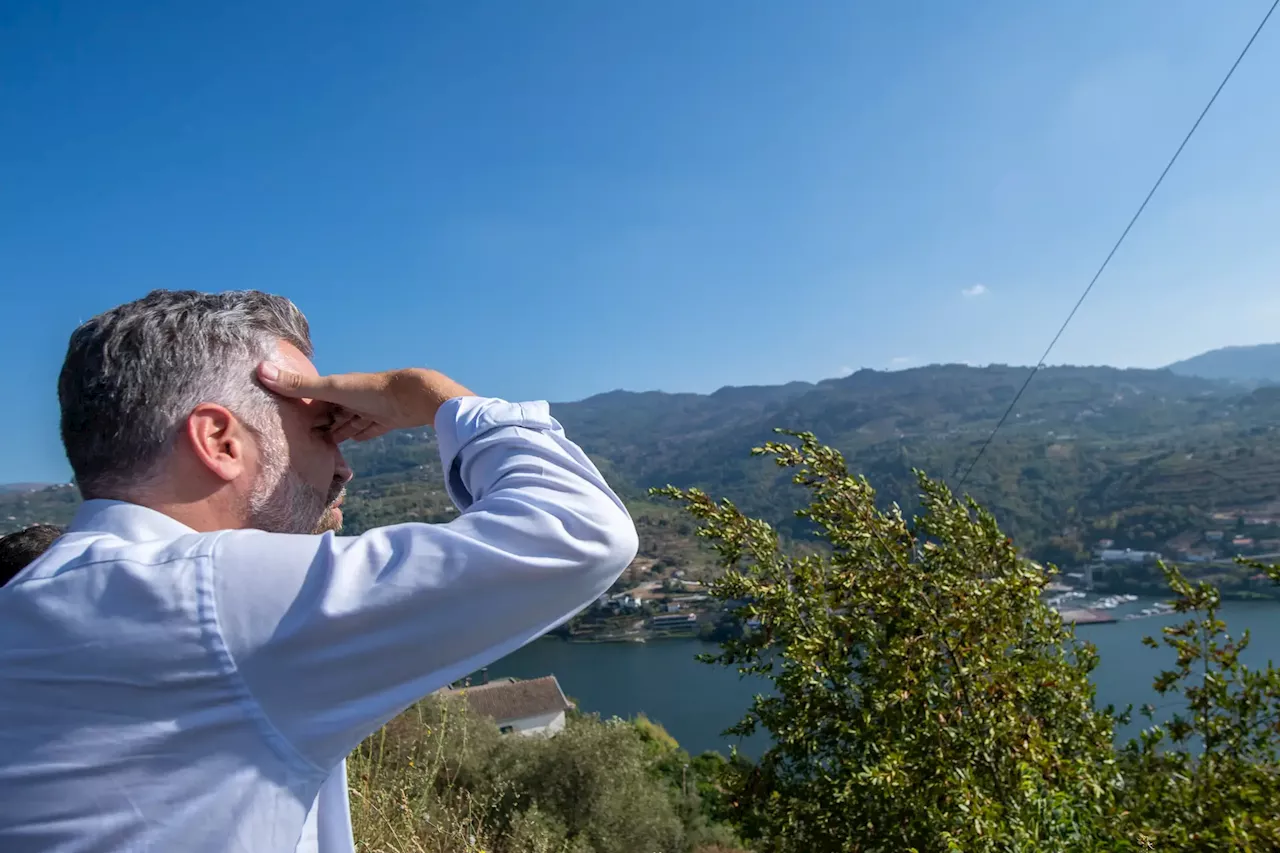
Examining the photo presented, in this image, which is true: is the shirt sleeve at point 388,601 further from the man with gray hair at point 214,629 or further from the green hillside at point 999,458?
the green hillside at point 999,458

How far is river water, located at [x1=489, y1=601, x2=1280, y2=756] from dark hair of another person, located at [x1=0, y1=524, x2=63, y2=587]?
53.2 feet

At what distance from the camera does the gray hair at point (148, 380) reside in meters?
0.86

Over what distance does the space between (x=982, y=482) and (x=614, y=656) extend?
26.8m

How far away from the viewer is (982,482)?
51.1 meters

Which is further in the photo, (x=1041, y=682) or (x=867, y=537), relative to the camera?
(x=867, y=537)

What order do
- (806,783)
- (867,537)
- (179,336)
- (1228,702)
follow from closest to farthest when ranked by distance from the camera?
1. (179,336)
2. (1228,702)
3. (867,537)
4. (806,783)

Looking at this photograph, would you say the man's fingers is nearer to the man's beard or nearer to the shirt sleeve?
the man's beard

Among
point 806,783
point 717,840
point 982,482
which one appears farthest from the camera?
point 982,482

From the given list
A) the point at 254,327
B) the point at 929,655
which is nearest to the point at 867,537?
the point at 929,655

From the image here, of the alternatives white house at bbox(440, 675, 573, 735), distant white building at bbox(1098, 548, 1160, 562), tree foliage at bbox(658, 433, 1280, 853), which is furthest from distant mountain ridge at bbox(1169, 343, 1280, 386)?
tree foliage at bbox(658, 433, 1280, 853)

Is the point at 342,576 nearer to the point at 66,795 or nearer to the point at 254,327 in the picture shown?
the point at 66,795

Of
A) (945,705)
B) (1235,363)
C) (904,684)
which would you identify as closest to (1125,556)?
(945,705)

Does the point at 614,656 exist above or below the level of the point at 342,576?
below

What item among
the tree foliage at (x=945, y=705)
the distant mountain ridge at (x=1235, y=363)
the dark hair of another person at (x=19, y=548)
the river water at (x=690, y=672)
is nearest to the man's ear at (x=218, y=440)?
the dark hair of another person at (x=19, y=548)
